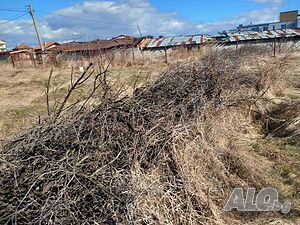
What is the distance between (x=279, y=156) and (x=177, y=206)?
2468 millimetres

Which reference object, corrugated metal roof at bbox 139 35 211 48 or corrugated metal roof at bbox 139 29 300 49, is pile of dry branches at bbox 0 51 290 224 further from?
corrugated metal roof at bbox 139 35 211 48

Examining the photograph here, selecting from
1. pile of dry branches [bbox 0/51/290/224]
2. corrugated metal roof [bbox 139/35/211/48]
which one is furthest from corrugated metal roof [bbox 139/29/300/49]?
pile of dry branches [bbox 0/51/290/224]

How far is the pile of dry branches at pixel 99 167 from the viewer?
222 cm

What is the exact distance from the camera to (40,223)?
6.73 feet

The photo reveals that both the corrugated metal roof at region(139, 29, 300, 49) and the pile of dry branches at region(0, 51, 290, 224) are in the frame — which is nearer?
the pile of dry branches at region(0, 51, 290, 224)

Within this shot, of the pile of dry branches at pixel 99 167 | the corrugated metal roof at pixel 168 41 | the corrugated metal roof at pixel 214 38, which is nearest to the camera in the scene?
the pile of dry branches at pixel 99 167

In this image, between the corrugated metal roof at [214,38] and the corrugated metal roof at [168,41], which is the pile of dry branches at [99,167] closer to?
the corrugated metal roof at [214,38]

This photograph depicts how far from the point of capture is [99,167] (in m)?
2.56

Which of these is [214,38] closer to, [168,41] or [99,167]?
[168,41]

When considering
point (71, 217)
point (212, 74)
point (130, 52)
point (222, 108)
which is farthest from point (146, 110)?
point (130, 52)

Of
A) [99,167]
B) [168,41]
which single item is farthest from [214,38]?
[99,167]

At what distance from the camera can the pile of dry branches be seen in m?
2.22

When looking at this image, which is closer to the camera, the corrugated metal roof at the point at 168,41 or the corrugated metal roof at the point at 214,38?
the corrugated metal roof at the point at 214,38

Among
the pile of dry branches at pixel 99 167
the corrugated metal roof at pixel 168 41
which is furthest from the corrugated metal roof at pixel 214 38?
the pile of dry branches at pixel 99 167
